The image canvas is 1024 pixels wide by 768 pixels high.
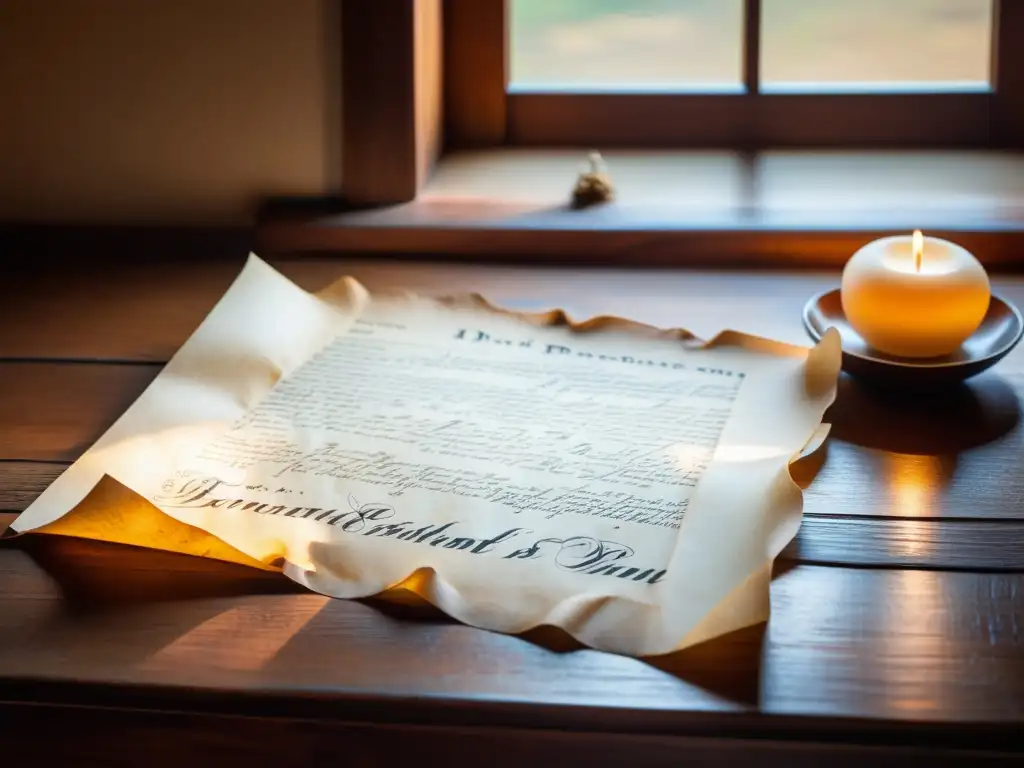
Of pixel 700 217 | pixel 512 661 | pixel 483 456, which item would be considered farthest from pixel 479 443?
pixel 700 217

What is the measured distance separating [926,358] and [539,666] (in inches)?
14.5

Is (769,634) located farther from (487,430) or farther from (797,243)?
(797,243)

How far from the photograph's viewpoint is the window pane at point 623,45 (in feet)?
3.88

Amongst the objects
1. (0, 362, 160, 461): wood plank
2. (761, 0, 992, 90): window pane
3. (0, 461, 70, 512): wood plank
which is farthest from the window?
(0, 461, 70, 512): wood plank

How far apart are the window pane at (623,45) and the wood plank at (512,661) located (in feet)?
2.48

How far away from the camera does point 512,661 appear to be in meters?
0.49

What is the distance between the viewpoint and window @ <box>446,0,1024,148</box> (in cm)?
116

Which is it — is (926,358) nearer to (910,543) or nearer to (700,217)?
(910,543)

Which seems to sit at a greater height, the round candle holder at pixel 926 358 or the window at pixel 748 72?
the window at pixel 748 72

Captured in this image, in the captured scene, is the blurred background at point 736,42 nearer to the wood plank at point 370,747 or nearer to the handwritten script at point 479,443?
the handwritten script at point 479,443

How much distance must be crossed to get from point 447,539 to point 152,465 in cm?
17

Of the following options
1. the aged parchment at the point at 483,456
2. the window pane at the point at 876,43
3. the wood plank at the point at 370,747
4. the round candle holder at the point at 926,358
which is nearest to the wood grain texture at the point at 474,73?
the window pane at the point at 876,43

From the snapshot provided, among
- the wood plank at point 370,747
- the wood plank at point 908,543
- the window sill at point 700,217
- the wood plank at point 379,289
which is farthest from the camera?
the window sill at point 700,217

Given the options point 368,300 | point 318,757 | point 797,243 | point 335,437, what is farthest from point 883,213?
point 318,757
